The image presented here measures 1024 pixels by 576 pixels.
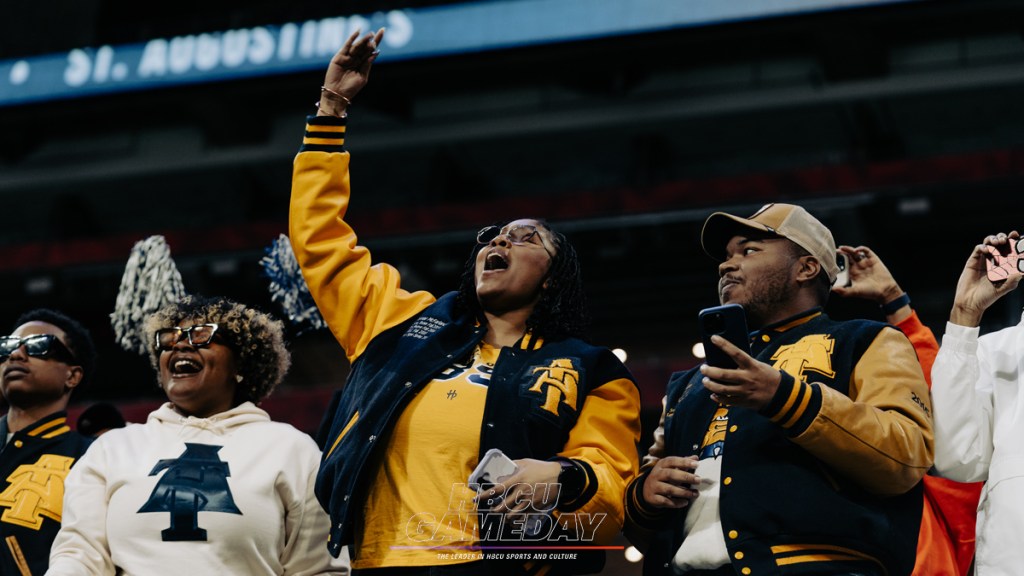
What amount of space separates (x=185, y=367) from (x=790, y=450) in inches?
55.1

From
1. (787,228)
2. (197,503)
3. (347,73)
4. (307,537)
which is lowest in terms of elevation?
(307,537)

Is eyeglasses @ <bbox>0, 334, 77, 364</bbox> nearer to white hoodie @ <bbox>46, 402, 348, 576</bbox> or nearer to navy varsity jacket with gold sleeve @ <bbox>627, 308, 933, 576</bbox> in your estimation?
white hoodie @ <bbox>46, 402, 348, 576</bbox>

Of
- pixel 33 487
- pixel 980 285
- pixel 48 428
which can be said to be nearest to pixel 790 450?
pixel 980 285

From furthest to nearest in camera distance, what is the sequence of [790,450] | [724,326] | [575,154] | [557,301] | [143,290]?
1. [575,154]
2. [143,290]
3. [557,301]
4. [790,450]
5. [724,326]

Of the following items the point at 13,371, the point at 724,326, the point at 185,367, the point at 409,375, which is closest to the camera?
the point at 724,326

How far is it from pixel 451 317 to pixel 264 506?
1.84 feet

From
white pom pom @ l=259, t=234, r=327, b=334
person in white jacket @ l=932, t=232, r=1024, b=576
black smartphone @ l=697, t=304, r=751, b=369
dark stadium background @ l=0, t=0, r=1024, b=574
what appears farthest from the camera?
dark stadium background @ l=0, t=0, r=1024, b=574

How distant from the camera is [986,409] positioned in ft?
8.10

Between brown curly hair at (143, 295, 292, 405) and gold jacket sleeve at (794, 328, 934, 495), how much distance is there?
1.39 metres

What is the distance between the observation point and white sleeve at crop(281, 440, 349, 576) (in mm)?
2725

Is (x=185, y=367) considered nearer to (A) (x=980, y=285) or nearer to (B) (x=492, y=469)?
(B) (x=492, y=469)

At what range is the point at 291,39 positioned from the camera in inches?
333

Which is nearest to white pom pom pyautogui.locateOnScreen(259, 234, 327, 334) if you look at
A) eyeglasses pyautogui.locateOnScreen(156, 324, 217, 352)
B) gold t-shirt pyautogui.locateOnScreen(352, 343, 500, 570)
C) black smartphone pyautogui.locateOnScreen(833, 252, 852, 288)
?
eyeglasses pyautogui.locateOnScreen(156, 324, 217, 352)

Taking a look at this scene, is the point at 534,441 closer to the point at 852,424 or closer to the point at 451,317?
the point at 451,317
